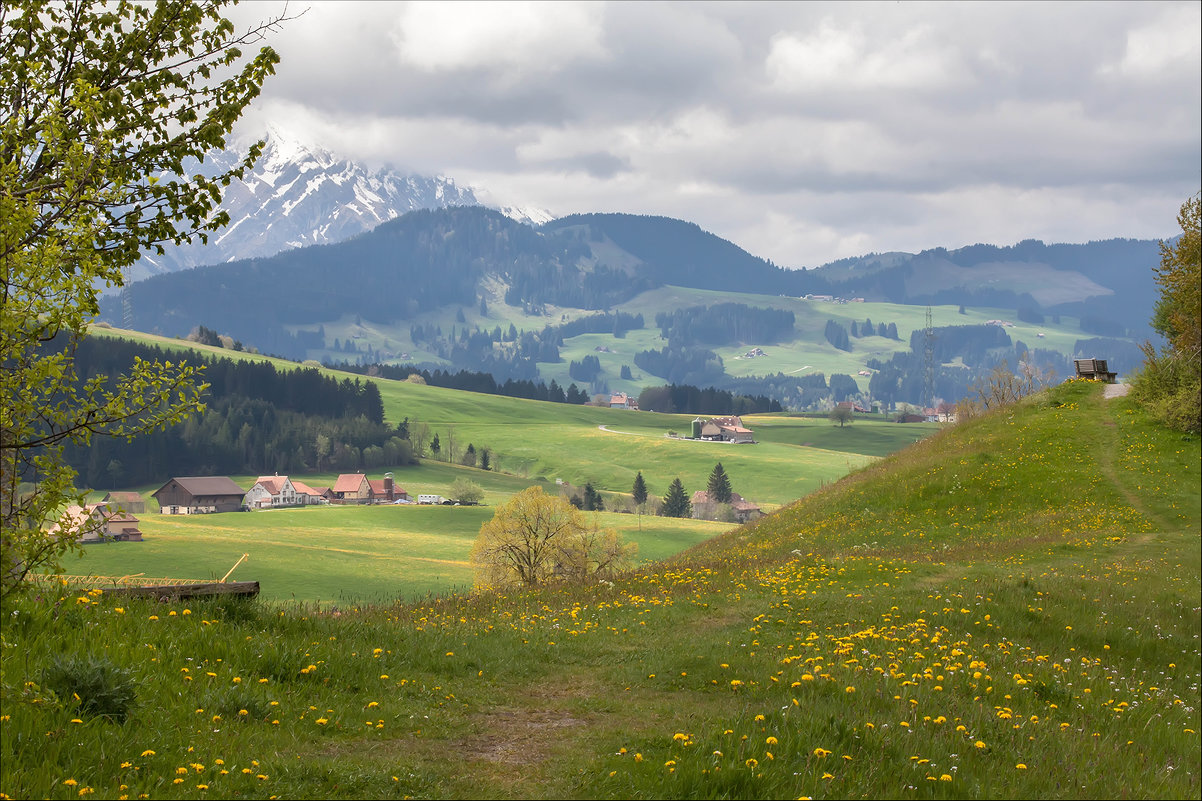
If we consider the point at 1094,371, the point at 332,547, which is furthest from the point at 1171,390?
the point at 332,547

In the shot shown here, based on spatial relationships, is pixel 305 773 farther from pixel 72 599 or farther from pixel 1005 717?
pixel 1005 717

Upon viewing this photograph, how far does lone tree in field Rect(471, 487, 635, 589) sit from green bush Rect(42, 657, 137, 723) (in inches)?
1935

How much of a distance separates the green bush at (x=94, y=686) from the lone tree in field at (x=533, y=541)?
4916 cm

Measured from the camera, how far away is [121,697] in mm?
9070

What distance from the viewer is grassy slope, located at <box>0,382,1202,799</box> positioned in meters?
8.60

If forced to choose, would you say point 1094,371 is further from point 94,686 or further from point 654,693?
point 94,686

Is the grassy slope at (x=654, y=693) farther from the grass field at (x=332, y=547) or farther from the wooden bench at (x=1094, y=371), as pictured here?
the grass field at (x=332, y=547)

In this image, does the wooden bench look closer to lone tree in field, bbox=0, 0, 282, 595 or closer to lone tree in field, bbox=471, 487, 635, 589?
lone tree in field, bbox=471, 487, 635, 589

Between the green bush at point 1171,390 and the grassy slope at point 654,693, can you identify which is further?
the green bush at point 1171,390

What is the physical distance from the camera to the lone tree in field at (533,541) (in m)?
59.6

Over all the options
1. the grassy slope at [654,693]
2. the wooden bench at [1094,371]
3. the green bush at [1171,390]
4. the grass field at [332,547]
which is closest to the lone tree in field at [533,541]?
the grass field at [332,547]

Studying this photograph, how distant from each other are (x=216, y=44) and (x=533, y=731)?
11064mm

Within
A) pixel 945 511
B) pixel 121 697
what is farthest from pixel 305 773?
pixel 945 511

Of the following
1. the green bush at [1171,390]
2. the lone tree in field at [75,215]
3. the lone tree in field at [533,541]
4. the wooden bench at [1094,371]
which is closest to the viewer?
the lone tree in field at [75,215]
